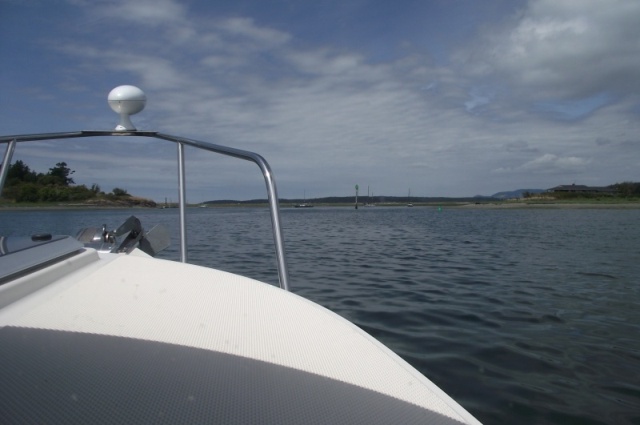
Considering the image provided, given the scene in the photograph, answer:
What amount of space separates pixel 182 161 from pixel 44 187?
1.18 m

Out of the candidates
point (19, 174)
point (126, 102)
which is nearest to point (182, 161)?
point (126, 102)

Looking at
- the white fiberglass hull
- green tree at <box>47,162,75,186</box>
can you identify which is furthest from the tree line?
the white fiberglass hull

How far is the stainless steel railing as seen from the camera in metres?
2.09

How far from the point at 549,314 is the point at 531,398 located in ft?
8.13

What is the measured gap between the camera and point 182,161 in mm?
2857

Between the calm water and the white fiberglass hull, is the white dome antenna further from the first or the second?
the white fiberglass hull

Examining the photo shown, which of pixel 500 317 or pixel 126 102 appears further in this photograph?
pixel 500 317

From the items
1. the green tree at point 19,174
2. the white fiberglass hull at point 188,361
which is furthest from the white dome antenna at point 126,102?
the white fiberglass hull at point 188,361

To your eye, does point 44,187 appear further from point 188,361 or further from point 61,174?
point 188,361

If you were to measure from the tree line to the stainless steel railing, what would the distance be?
0.52 feet

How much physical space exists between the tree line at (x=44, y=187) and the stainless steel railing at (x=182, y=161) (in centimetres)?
16

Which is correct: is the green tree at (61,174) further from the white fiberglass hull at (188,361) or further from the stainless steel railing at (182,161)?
the white fiberglass hull at (188,361)

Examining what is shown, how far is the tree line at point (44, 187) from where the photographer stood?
271 cm

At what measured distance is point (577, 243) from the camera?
1430 cm
